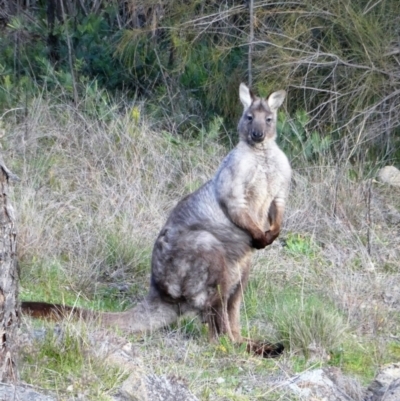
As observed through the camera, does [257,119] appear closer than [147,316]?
No

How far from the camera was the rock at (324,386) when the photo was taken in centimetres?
494

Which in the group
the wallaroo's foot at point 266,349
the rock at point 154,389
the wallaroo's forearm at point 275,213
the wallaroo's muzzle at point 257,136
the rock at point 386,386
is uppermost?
the wallaroo's muzzle at point 257,136

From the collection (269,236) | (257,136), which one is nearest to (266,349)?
(269,236)

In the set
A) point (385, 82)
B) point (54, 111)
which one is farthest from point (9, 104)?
point (385, 82)

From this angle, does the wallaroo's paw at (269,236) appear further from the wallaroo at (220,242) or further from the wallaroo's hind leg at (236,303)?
the wallaroo's hind leg at (236,303)

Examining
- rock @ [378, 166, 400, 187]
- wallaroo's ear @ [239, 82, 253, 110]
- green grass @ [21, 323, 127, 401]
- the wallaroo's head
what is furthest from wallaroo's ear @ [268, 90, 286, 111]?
rock @ [378, 166, 400, 187]

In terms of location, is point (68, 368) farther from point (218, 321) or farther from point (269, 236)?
point (269, 236)

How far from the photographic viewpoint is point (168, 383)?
465cm

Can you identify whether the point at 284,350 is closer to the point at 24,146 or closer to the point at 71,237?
the point at 71,237

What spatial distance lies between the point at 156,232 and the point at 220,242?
5.45ft

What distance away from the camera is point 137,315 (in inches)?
230

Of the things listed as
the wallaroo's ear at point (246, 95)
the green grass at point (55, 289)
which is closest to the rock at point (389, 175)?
the wallaroo's ear at point (246, 95)

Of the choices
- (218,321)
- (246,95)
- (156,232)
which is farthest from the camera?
(156,232)

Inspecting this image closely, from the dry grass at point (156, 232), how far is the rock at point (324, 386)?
0.14 metres
